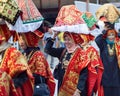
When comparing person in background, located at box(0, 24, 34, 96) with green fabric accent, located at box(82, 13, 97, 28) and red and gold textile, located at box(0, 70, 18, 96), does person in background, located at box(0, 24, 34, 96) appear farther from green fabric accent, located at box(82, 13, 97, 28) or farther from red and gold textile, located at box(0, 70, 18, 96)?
green fabric accent, located at box(82, 13, 97, 28)

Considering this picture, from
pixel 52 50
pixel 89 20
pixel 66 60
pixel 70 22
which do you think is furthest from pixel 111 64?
pixel 70 22

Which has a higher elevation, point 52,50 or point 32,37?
point 32,37

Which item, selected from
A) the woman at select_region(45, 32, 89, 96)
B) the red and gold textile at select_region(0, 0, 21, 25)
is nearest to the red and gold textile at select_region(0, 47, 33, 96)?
the red and gold textile at select_region(0, 0, 21, 25)

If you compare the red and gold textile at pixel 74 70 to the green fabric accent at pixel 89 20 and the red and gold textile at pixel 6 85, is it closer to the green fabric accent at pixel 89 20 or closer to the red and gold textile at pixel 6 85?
the green fabric accent at pixel 89 20

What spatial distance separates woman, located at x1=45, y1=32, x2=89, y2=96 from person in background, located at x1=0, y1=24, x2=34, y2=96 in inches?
26.9

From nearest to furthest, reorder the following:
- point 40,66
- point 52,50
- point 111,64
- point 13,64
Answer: point 13,64 → point 40,66 → point 52,50 → point 111,64

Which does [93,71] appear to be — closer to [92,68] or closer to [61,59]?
[92,68]

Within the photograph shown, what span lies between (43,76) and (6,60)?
25.7 inches

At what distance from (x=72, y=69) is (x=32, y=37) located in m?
0.49

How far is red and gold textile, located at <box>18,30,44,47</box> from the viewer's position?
4.33 metres

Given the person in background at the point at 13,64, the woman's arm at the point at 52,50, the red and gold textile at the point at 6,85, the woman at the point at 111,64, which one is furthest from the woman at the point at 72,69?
the woman at the point at 111,64

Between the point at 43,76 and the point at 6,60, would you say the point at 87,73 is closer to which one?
the point at 43,76

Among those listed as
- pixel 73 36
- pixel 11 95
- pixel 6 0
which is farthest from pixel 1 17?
pixel 73 36

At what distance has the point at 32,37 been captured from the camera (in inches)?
171
